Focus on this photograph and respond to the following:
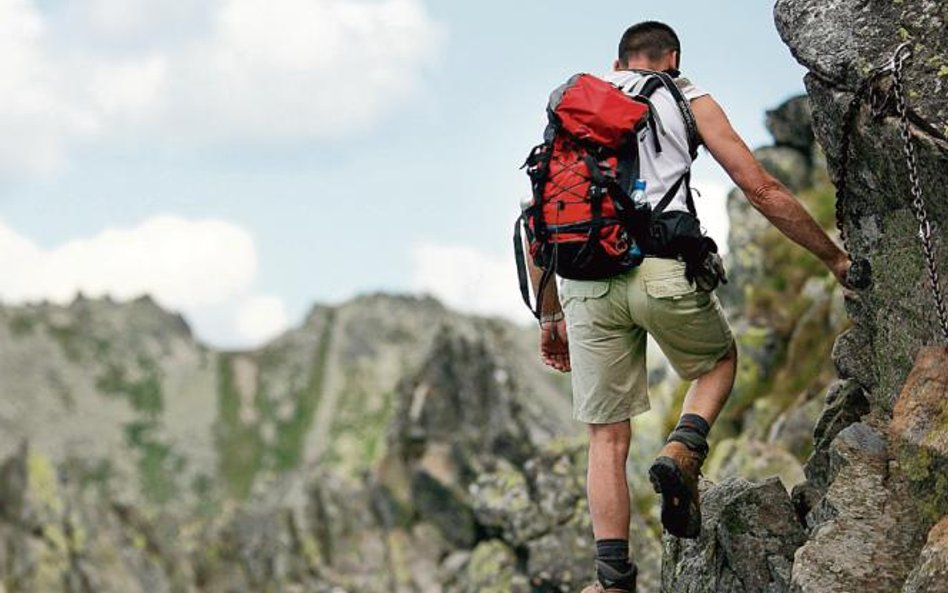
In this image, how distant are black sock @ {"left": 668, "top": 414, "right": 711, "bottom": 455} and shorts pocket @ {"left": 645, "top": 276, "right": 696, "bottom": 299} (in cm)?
111

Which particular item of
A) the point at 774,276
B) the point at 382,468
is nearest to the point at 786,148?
the point at 774,276

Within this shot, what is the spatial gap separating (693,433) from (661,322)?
981mm

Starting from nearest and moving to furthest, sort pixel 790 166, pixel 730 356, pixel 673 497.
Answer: pixel 673 497, pixel 730 356, pixel 790 166

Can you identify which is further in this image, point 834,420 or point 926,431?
point 834,420

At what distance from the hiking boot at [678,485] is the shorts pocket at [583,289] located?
1414 mm

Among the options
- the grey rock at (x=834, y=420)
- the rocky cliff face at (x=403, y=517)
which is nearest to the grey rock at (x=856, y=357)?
the grey rock at (x=834, y=420)

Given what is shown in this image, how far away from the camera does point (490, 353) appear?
77438 millimetres

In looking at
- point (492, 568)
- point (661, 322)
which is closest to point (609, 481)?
point (661, 322)

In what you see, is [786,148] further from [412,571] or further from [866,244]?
[412,571]

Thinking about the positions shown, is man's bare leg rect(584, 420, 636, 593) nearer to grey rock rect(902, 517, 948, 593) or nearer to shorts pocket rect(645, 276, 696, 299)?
shorts pocket rect(645, 276, 696, 299)

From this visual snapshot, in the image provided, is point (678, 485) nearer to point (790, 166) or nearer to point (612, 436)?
point (612, 436)

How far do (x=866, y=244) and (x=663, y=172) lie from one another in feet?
6.62

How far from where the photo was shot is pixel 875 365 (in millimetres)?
10805

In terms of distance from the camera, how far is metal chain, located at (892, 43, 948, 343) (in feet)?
29.8
